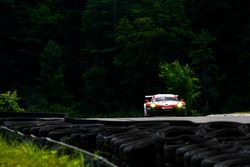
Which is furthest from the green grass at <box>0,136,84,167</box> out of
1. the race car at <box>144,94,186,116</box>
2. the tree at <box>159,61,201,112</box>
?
the tree at <box>159,61,201,112</box>

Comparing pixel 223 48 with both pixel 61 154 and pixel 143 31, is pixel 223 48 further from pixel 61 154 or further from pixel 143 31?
pixel 61 154

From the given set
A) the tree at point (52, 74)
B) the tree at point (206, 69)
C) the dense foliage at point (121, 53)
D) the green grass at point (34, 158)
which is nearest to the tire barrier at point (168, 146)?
the green grass at point (34, 158)

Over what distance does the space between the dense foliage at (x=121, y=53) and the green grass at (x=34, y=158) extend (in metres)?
55.7

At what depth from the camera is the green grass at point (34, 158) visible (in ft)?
29.7

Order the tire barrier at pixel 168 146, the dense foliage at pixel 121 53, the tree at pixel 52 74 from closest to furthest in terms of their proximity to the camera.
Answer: the tire barrier at pixel 168 146 → the dense foliage at pixel 121 53 → the tree at pixel 52 74

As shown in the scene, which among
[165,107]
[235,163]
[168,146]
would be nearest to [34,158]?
[168,146]

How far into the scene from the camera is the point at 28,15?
280 ft

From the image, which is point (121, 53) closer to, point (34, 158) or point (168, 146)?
point (34, 158)

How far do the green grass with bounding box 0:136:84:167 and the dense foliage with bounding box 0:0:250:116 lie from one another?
2192 inches

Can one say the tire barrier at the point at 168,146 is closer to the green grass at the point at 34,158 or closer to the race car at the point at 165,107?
the green grass at the point at 34,158

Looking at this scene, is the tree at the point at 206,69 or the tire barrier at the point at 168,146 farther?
the tree at the point at 206,69

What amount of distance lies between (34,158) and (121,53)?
233ft

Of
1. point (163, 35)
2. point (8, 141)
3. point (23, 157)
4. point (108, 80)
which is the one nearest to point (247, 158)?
point (23, 157)

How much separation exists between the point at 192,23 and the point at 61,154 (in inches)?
2962
